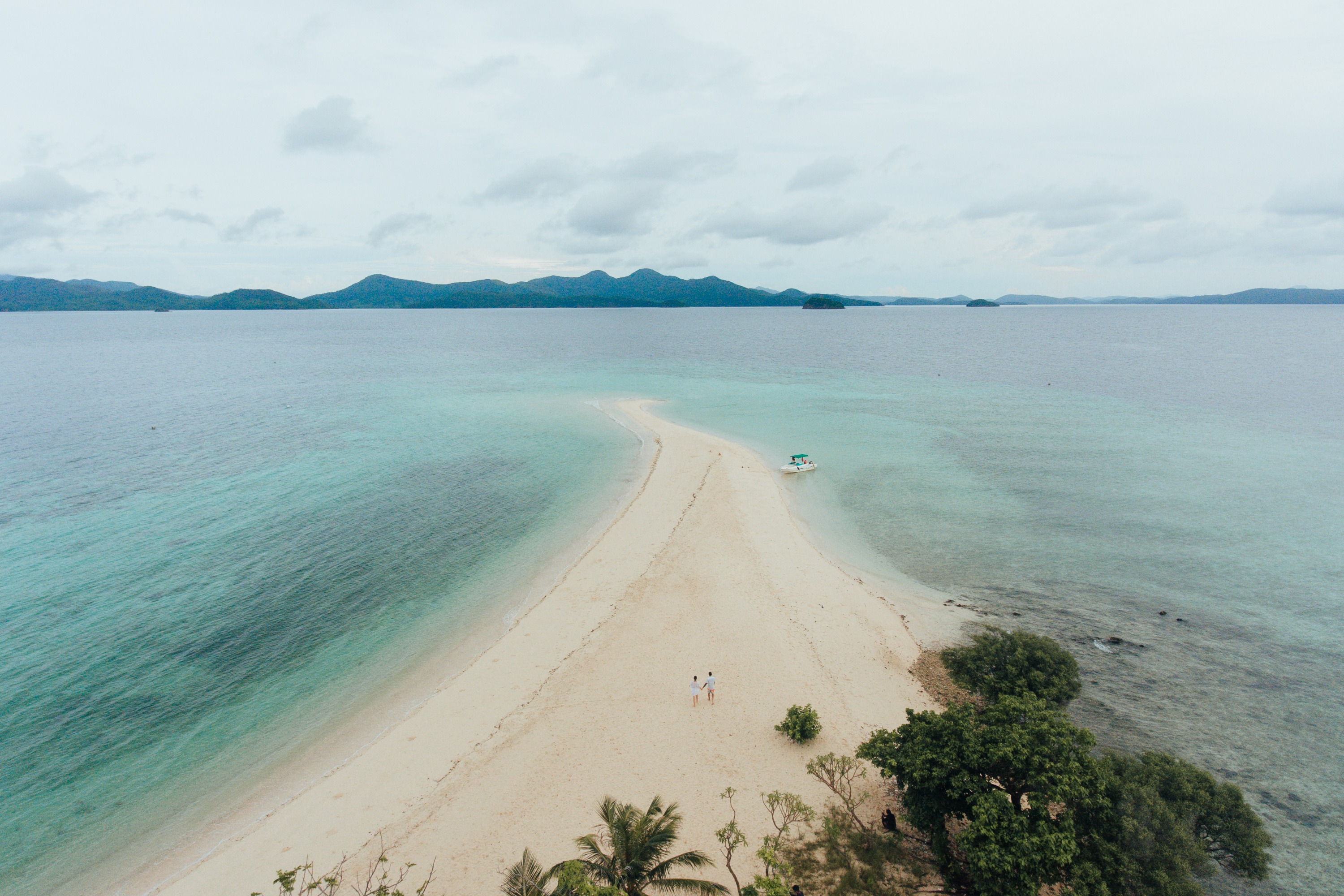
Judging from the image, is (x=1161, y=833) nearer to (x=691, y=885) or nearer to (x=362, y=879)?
(x=691, y=885)

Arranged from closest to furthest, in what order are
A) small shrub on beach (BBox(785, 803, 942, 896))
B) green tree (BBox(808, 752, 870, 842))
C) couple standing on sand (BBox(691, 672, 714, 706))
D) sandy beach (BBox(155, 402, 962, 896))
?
small shrub on beach (BBox(785, 803, 942, 896)), sandy beach (BBox(155, 402, 962, 896)), green tree (BBox(808, 752, 870, 842)), couple standing on sand (BBox(691, 672, 714, 706))

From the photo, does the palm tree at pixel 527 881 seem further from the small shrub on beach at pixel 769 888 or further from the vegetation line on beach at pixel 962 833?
the small shrub on beach at pixel 769 888

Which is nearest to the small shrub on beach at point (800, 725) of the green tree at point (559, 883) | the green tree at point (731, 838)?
the green tree at point (731, 838)

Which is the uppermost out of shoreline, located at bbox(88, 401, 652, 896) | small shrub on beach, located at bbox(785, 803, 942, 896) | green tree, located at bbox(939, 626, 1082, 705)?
green tree, located at bbox(939, 626, 1082, 705)

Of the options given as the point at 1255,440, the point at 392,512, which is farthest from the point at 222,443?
the point at 1255,440

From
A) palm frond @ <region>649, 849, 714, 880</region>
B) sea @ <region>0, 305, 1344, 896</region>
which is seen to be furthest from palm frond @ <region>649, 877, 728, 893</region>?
sea @ <region>0, 305, 1344, 896</region>

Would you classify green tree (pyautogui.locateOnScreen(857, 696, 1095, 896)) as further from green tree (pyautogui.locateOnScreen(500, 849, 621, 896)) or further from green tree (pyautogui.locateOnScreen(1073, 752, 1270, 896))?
green tree (pyautogui.locateOnScreen(500, 849, 621, 896))
